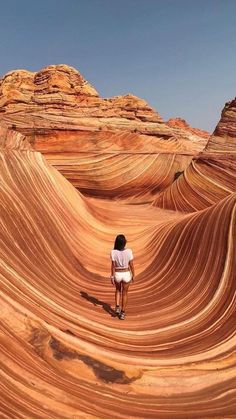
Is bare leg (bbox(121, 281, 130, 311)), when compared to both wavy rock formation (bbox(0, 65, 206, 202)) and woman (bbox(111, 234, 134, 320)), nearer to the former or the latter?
woman (bbox(111, 234, 134, 320))

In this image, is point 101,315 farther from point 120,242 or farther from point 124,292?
point 120,242

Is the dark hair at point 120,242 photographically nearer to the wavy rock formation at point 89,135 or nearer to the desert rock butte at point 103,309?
the desert rock butte at point 103,309

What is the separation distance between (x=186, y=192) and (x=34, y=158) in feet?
30.3

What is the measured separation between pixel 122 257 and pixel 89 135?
1676cm

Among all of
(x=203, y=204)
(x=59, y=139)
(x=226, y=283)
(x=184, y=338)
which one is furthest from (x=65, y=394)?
(x=59, y=139)

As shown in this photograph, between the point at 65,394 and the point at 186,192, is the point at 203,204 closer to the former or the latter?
the point at 186,192

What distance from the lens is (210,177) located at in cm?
1756

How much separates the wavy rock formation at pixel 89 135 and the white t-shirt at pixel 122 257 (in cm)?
1351

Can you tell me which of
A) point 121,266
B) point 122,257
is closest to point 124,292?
point 121,266

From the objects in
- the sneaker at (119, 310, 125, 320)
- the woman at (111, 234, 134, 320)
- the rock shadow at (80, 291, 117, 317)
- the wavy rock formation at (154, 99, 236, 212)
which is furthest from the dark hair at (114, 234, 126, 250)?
the wavy rock formation at (154, 99, 236, 212)

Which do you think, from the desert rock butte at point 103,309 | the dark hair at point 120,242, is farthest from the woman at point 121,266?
the desert rock butte at point 103,309

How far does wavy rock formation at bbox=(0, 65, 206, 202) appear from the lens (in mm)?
20359

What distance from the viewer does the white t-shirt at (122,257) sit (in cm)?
636

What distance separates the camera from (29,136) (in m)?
21.7
